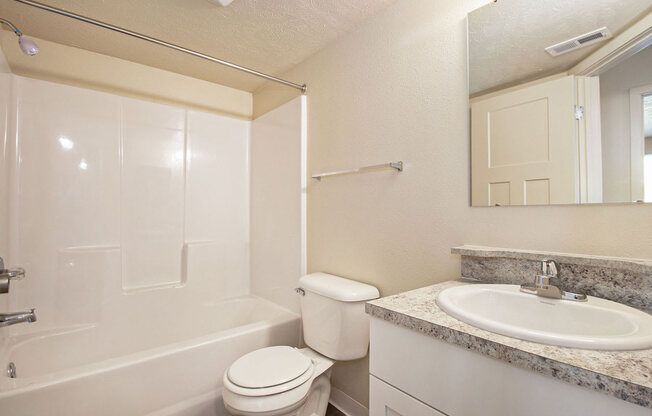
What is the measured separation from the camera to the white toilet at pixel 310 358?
3.95ft

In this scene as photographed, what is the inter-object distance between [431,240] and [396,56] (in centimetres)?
93

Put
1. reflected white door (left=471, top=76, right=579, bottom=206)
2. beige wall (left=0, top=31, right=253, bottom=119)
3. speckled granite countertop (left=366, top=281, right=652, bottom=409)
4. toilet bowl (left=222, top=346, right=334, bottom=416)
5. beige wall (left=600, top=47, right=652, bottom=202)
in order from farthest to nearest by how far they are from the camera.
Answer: beige wall (left=0, top=31, right=253, bottom=119) < toilet bowl (left=222, top=346, right=334, bottom=416) < reflected white door (left=471, top=76, right=579, bottom=206) < beige wall (left=600, top=47, right=652, bottom=202) < speckled granite countertop (left=366, top=281, right=652, bottom=409)

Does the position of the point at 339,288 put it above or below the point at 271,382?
above

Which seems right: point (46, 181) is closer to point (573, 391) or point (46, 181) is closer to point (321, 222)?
point (321, 222)

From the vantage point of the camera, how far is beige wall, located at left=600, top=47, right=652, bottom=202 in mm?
844

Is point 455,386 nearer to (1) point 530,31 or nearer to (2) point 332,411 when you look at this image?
(1) point 530,31

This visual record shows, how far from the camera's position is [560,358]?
54cm

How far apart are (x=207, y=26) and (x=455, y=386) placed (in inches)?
81.4

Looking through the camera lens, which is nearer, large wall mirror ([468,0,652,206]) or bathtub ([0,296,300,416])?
large wall mirror ([468,0,652,206])

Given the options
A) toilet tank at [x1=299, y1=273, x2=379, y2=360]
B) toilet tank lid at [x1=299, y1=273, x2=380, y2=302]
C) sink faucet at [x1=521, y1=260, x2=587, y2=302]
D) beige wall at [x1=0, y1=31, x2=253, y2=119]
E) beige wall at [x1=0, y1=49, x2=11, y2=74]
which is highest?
beige wall at [x1=0, y1=31, x2=253, y2=119]

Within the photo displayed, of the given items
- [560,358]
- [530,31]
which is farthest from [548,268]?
[530,31]

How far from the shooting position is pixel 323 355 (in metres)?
1.57

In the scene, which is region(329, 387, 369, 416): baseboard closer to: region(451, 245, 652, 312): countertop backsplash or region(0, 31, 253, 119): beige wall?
region(451, 245, 652, 312): countertop backsplash

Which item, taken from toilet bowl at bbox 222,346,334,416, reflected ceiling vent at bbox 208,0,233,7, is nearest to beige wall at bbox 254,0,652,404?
toilet bowl at bbox 222,346,334,416
